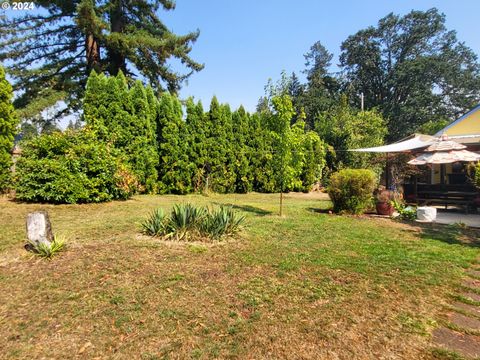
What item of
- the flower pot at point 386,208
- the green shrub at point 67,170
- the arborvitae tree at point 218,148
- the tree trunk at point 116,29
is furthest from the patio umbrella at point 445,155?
the tree trunk at point 116,29

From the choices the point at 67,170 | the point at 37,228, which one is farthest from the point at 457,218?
the point at 67,170

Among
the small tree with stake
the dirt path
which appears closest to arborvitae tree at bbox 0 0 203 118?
the small tree with stake

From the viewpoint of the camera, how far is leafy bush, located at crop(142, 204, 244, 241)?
5223 mm

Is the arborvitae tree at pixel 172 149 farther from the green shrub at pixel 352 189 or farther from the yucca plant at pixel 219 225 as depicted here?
the yucca plant at pixel 219 225

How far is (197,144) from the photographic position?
12.7 meters

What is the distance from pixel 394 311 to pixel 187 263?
258 cm

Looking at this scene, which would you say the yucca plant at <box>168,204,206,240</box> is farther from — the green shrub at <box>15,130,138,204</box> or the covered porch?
the covered porch

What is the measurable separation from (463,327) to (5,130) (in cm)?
1099

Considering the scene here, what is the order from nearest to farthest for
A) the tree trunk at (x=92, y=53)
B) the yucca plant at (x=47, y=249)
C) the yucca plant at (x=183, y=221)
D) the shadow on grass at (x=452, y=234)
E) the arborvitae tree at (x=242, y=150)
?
the yucca plant at (x=47, y=249)
the yucca plant at (x=183, y=221)
the shadow on grass at (x=452, y=234)
the arborvitae tree at (x=242, y=150)
the tree trunk at (x=92, y=53)

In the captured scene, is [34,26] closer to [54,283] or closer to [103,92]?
[103,92]

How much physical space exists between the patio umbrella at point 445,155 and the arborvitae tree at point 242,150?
7.27 meters

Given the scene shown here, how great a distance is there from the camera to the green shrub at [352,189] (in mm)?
8273

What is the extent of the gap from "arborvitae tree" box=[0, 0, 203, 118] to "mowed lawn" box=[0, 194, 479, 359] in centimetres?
1248

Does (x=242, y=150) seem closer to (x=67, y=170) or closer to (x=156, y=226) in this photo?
(x=67, y=170)
